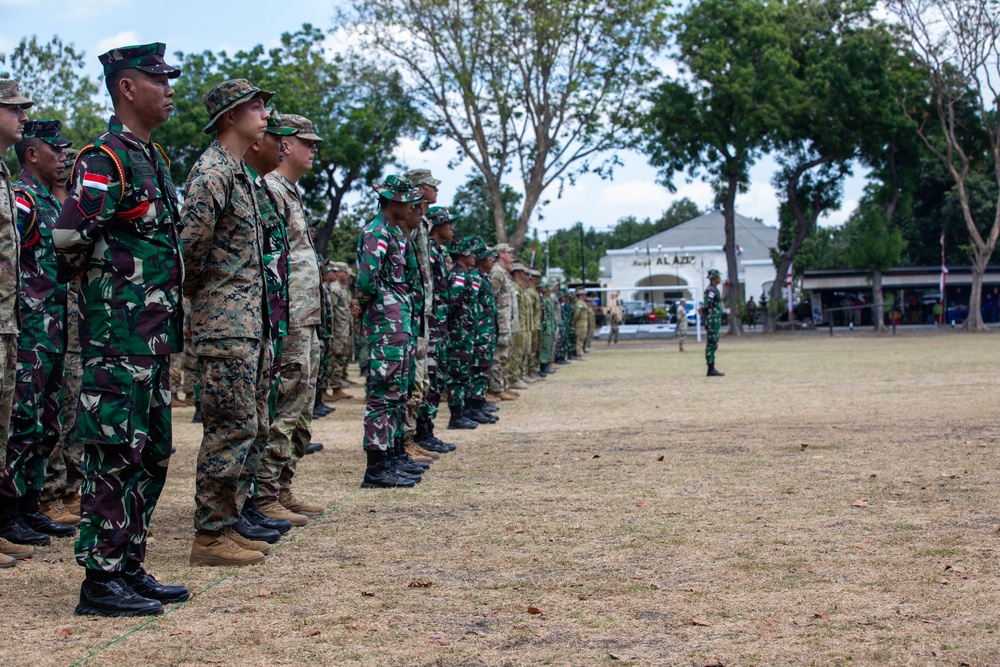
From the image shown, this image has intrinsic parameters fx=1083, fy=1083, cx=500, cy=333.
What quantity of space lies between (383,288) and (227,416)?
2786 mm

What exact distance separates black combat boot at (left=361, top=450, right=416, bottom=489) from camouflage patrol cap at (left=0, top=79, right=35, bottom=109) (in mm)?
3418

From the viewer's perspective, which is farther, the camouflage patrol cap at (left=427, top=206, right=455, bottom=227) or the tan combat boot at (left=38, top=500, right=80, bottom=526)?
the camouflage patrol cap at (left=427, top=206, right=455, bottom=227)

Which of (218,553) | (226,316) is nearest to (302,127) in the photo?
(226,316)

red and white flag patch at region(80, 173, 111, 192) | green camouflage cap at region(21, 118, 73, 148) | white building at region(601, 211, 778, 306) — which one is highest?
white building at region(601, 211, 778, 306)

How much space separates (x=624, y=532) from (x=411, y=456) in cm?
338

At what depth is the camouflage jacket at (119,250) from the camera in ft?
14.0

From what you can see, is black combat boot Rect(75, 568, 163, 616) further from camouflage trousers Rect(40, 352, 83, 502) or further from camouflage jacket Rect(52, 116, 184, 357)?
camouflage trousers Rect(40, 352, 83, 502)

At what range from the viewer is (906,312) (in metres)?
57.8

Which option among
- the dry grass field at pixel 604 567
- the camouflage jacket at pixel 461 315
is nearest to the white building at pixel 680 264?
the camouflage jacket at pixel 461 315

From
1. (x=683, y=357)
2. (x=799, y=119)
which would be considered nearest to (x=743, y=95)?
(x=799, y=119)

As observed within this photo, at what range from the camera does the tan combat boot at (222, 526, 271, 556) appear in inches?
208

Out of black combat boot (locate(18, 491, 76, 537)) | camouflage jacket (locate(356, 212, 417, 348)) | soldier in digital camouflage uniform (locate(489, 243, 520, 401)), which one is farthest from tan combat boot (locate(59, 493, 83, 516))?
soldier in digital camouflage uniform (locate(489, 243, 520, 401))

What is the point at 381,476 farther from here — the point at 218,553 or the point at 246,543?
the point at 218,553

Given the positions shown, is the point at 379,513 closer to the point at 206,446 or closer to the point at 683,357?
the point at 206,446
